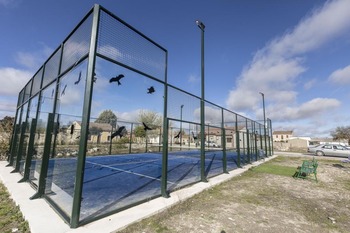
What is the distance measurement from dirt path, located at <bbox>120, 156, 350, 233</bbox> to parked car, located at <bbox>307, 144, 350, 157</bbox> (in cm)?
1694

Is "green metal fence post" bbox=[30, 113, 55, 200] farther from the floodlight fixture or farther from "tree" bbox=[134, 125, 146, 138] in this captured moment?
"tree" bbox=[134, 125, 146, 138]

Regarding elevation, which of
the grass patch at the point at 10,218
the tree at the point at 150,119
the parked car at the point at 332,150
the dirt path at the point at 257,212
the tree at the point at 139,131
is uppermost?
the tree at the point at 150,119

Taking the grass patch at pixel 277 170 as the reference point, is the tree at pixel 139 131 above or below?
above

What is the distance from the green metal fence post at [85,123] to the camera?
2998mm

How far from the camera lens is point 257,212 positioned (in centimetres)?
414

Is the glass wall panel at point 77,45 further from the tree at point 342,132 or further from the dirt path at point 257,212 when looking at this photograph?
the tree at point 342,132

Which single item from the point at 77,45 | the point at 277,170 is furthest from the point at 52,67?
the point at 277,170

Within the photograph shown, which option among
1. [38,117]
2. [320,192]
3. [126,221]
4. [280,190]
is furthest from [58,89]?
[320,192]

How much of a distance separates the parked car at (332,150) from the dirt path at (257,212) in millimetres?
16937

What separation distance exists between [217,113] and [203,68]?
8.83 ft

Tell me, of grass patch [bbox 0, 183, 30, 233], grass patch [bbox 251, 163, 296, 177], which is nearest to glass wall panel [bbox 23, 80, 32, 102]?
grass patch [bbox 0, 183, 30, 233]

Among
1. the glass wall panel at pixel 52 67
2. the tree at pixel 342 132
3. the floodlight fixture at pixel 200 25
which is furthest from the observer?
the tree at pixel 342 132

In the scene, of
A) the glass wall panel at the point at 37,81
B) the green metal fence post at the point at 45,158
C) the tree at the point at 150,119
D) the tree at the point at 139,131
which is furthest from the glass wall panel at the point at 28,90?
the tree at the point at 139,131

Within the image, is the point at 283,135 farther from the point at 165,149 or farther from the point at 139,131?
the point at 165,149
